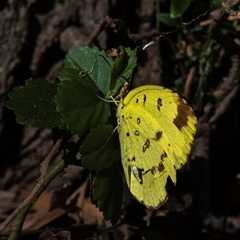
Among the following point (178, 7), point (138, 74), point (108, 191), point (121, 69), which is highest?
point (121, 69)

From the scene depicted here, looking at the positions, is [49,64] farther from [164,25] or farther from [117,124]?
[117,124]

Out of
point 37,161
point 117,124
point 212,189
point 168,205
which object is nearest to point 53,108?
point 117,124

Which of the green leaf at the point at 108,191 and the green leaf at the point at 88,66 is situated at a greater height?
the green leaf at the point at 88,66

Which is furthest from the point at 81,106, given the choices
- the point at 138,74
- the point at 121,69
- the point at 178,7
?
the point at 138,74

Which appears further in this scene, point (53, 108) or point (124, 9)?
point (124, 9)

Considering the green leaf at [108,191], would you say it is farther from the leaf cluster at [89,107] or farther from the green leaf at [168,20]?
the green leaf at [168,20]

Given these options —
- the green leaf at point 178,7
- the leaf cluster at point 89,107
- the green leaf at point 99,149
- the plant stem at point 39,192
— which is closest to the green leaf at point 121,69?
the leaf cluster at point 89,107

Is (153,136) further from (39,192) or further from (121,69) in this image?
(39,192)
